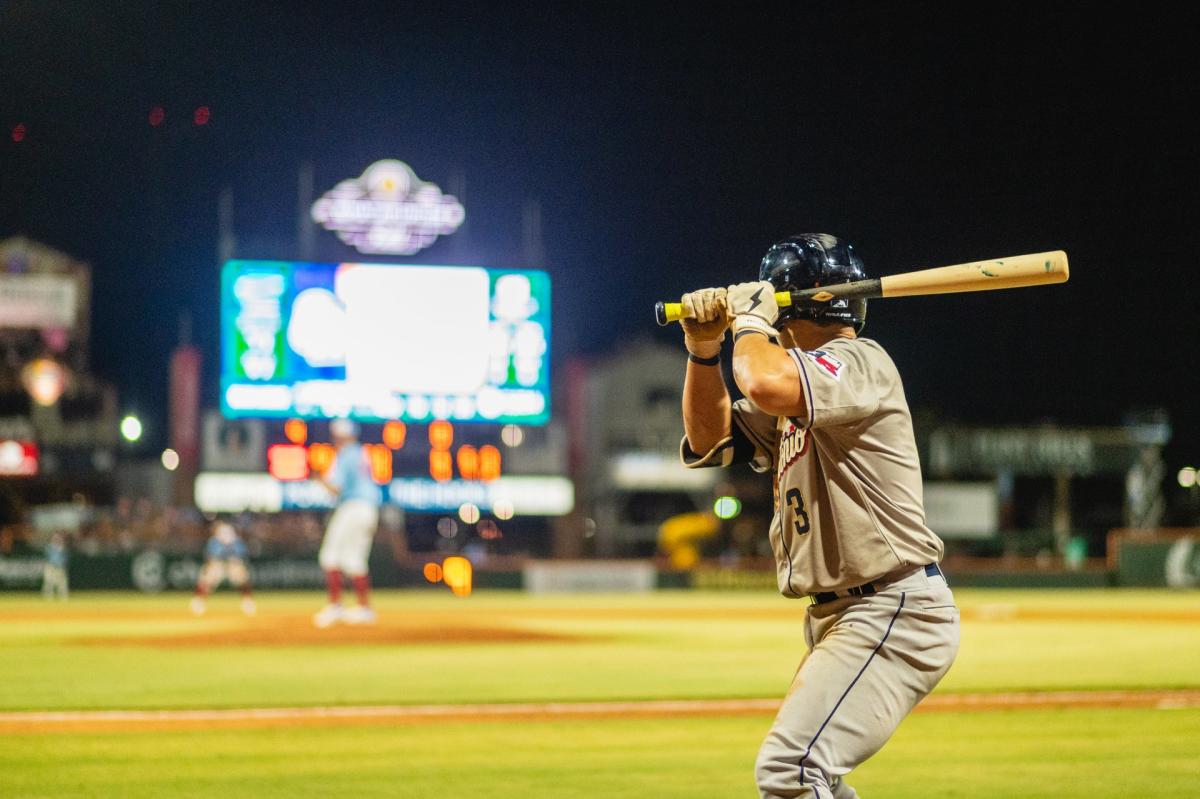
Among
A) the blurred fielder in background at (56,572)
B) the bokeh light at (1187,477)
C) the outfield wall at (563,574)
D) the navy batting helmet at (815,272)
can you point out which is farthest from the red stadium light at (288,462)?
the bokeh light at (1187,477)

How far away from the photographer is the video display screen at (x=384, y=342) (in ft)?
87.5

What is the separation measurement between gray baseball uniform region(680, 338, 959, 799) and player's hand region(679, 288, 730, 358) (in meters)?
0.35

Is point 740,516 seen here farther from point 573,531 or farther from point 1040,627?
point 1040,627

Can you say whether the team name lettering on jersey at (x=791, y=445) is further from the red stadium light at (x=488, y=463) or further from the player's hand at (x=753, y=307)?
the red stadium light at (x=488, y=463)

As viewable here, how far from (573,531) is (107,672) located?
101ft

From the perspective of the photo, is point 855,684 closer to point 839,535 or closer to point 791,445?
point 839,535

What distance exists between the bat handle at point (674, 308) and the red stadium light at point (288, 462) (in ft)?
83.7

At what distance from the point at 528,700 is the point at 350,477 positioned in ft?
21.2

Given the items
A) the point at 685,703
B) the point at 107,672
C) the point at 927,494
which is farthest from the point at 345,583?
the point at 685,703

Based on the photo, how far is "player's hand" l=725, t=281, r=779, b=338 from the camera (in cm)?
354

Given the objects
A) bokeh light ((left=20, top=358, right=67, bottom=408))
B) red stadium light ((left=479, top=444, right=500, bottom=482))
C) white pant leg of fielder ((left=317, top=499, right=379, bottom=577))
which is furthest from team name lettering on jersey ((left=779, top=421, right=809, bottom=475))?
bokeh light ((left=20, top=358, right=67, bottom=408))

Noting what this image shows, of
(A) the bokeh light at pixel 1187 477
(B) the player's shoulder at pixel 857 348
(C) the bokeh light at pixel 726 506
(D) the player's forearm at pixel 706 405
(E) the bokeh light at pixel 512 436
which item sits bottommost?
(C) the bokeh light at pixel 726 506

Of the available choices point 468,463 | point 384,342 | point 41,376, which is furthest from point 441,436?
point 41,376

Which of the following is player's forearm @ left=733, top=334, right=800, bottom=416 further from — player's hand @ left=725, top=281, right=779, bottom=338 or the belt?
the belt
